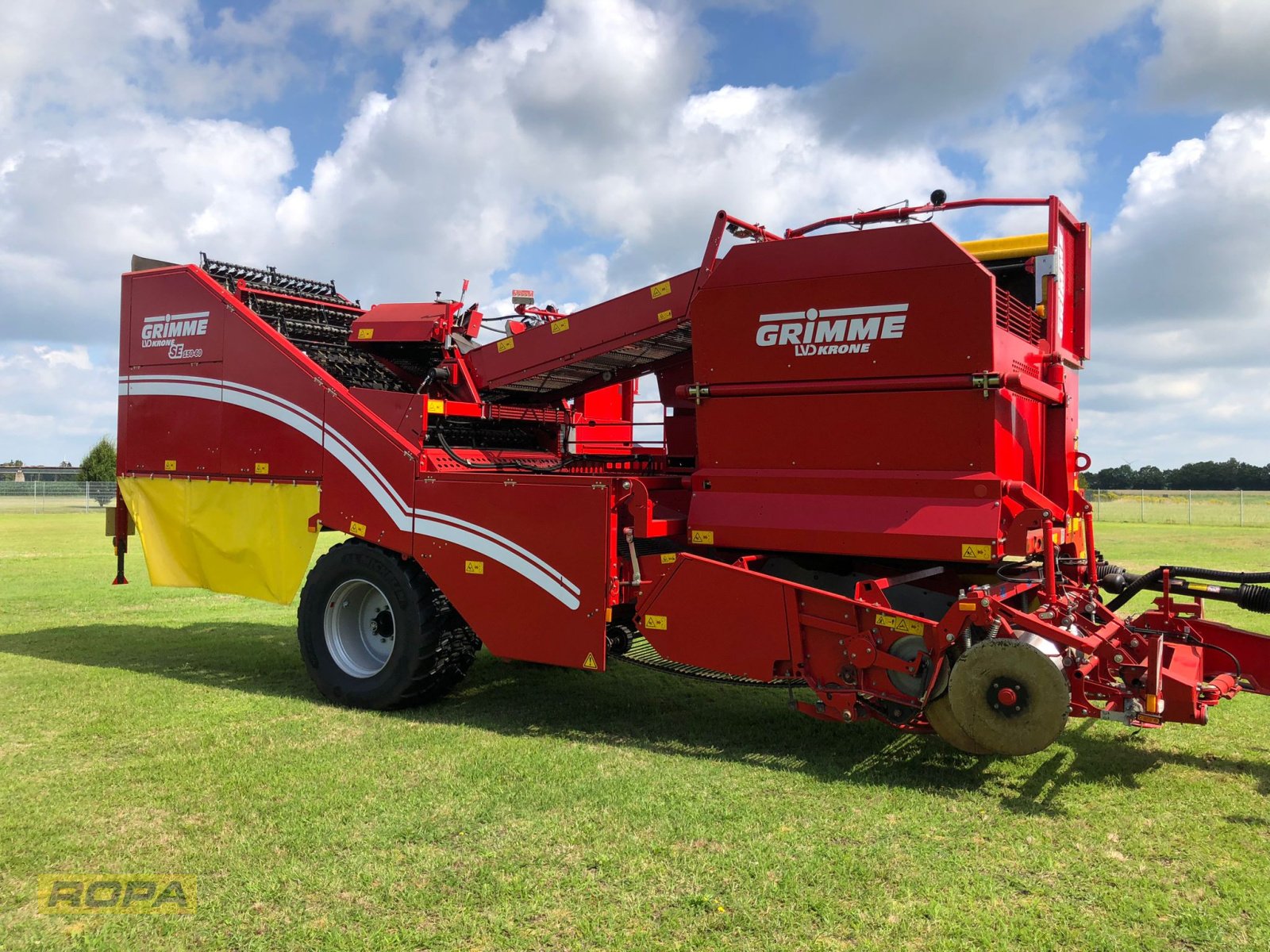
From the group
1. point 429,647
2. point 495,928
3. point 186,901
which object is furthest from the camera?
point 429,647

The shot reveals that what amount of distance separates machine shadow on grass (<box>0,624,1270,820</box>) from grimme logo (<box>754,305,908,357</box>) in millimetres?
2240

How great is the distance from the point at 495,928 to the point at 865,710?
95.4 inches

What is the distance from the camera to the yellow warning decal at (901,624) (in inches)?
188

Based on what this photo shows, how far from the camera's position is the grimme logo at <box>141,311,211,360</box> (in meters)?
7.27

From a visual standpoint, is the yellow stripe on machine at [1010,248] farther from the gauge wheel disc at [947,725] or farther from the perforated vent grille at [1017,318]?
the gauge wheel disc at [947,725]

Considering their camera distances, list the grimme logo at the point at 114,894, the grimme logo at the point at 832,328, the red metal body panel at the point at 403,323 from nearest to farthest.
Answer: the grimme logo at the point at 114,894 < the grimme logo at the point at 832,328 < the red metal body panel at the point at 403,323

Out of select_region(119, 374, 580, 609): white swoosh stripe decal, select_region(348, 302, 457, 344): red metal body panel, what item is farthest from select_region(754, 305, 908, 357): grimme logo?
select_region(348, 302, 457, 344): red metal body panel

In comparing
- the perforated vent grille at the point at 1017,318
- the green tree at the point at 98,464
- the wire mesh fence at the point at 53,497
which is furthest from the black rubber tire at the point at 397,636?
the green tree at the point at 98,464

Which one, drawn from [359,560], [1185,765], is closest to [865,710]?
[1185,765]

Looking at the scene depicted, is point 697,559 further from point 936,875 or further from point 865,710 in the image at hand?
point 936,875

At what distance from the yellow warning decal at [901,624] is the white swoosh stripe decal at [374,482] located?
69.7 inches

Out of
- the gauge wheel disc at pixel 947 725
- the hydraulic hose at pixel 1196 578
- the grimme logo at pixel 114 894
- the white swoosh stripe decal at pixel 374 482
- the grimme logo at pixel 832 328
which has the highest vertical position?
the grimme logo at pixel 832 328

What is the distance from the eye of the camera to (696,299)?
5.61 m

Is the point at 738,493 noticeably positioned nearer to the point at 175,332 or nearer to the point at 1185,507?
the point at 175,332
